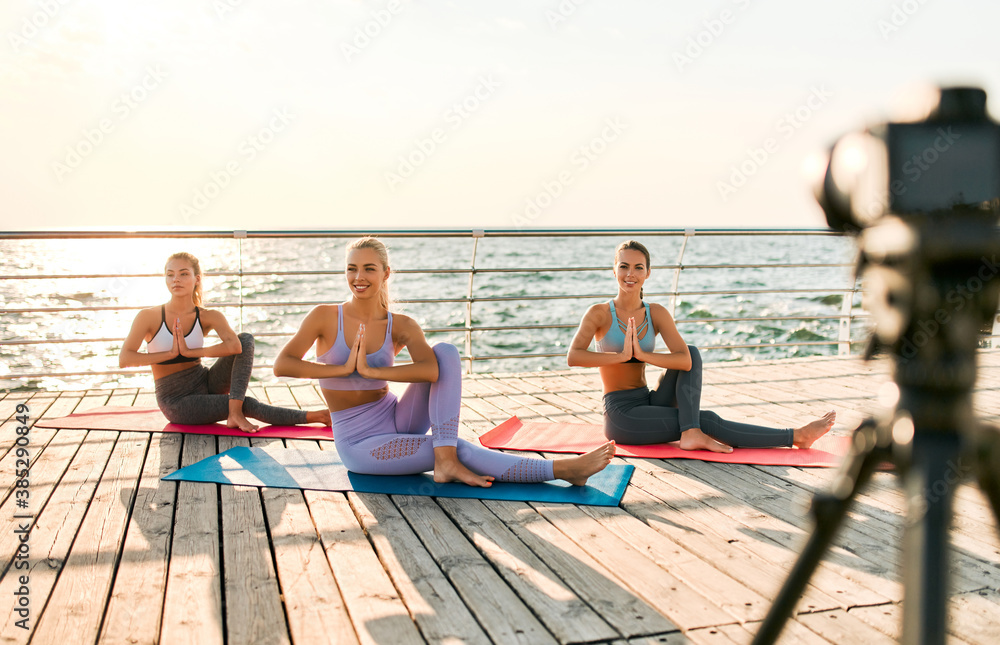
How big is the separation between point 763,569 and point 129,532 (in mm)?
1819

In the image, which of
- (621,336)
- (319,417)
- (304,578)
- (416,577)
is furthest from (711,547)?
(319,417)

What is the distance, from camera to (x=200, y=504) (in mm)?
2588

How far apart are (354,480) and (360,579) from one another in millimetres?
896

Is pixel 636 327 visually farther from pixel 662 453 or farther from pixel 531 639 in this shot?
pixel 531 639

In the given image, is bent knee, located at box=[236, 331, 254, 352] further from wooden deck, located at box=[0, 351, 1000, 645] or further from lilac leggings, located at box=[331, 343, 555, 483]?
lilac leggings, located at box=[331, 343, 555, 483]

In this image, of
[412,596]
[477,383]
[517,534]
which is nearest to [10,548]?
[412,596]

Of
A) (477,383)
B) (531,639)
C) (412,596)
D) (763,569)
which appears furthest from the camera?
(477,383)

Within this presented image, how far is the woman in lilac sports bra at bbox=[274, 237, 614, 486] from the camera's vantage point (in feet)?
9.09

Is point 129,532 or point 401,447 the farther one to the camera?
point 401,447

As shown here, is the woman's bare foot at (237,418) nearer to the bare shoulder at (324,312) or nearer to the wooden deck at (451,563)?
the wooden deck at (451,563)

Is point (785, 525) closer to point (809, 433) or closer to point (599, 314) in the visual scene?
point (809, 433)

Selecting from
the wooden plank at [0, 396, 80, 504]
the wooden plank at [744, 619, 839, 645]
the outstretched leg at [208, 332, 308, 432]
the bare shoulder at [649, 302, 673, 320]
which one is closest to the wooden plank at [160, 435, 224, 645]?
the wooden plank at [0, 396, 80, 504]

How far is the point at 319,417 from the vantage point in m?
3.80

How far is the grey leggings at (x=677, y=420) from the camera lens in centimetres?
334
